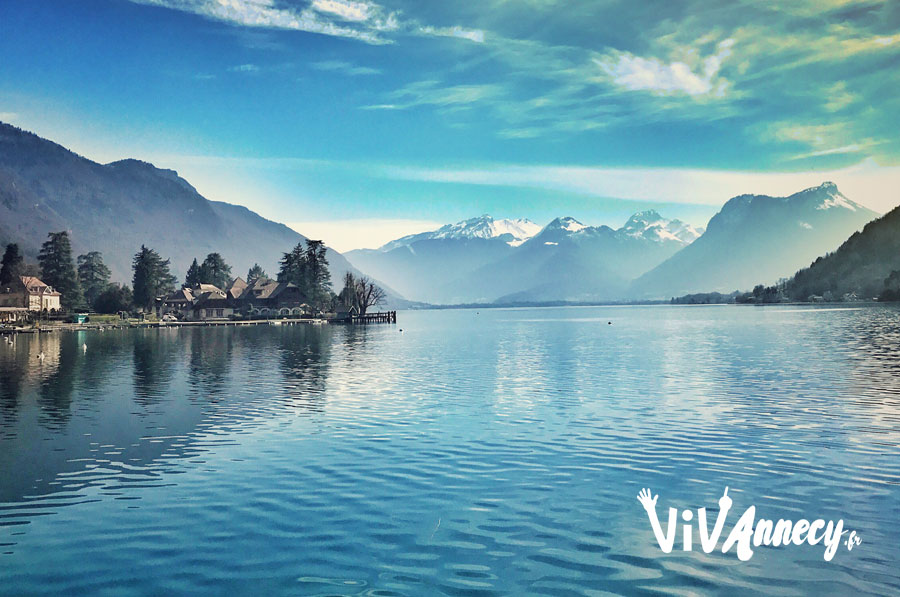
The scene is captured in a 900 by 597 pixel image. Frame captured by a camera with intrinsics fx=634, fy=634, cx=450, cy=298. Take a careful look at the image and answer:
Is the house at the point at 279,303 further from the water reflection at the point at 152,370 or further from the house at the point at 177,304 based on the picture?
the water reflection at the point at 152,370

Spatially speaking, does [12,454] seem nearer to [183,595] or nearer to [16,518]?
[16,518]

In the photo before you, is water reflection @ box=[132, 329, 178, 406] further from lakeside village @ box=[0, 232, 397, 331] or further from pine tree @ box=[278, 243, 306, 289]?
pine tree @ box=[278, 243, 306, 289]

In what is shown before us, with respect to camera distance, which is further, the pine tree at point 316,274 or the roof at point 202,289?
the roof at point 202,289

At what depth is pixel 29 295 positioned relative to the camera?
157500 mm

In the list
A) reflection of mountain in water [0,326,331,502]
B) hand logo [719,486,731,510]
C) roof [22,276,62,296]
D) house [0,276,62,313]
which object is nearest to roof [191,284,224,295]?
house [0,276,62,313]


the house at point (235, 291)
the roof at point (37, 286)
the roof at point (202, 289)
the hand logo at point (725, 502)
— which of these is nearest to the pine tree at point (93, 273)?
the roof at point (37, 286)

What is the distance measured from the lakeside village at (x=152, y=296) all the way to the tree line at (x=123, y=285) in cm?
21

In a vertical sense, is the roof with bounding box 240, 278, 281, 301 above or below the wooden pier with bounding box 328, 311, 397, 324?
above

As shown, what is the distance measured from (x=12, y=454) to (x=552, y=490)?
1950 cm

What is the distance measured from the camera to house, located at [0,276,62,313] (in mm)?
156750

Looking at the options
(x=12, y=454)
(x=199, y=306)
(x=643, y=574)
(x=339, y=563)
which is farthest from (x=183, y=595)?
(x=199, y=306)

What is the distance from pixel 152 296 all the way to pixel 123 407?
495ft

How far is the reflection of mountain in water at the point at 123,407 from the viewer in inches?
838

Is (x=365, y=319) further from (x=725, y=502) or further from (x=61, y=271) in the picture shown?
(x=725, y=502)
